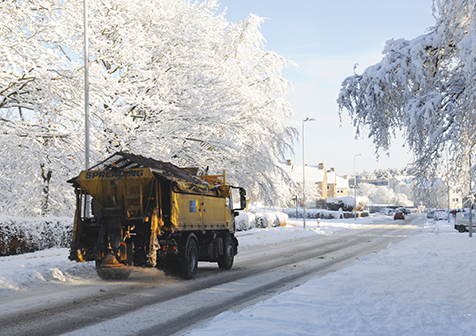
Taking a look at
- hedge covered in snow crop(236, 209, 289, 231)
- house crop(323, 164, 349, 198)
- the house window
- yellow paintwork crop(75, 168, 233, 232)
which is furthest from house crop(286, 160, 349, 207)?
yellow paintwork crop(75, 168, 233, 232)

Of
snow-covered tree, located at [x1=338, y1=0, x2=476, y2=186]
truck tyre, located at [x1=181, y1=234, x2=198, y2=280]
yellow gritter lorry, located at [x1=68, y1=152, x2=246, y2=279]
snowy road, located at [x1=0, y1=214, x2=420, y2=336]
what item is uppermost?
snow-covered tree, located at [x1=338, y1=0, x2=476, y2=186]

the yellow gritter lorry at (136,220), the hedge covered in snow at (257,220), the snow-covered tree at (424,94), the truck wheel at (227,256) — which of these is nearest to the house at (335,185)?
the hedge covered in snow at (257,220)

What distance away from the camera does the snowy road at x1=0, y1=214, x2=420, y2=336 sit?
6922mm

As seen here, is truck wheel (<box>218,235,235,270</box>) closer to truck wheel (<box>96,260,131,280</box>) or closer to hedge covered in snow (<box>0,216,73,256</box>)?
truck wheel (<box>96,260,131,280</box>)

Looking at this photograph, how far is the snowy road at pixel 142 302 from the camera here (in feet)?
22.7

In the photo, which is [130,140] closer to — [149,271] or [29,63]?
[29,63]

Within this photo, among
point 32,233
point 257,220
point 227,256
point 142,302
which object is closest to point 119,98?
point 32,233

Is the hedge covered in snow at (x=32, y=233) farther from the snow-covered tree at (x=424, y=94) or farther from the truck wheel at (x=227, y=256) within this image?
the snow-covered tree at (x=424, y=94)

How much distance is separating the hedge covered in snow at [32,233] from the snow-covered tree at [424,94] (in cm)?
Answer: 1258

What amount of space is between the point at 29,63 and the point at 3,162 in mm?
3769

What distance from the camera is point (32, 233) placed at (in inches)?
663

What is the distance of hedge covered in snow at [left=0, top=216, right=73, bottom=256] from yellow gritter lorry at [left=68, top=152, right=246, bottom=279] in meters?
5.47

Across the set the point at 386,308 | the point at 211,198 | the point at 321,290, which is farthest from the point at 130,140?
the point at 386,308

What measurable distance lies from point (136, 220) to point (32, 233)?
770cm
